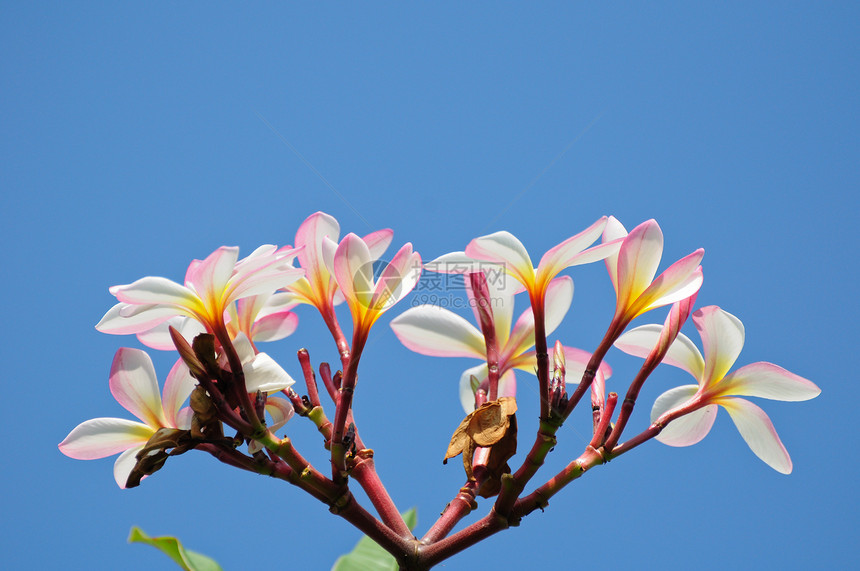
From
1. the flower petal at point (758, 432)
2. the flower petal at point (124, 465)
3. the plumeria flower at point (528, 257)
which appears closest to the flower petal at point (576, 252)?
the plumeria flower at point (528, 257)

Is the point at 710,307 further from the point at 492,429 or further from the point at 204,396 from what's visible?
the point at 204,396

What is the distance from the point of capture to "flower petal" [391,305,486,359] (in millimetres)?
704

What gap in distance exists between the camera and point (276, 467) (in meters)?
0.58

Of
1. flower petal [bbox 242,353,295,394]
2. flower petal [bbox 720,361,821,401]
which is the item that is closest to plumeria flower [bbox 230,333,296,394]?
flower petal [bbox 242,353,295,394]

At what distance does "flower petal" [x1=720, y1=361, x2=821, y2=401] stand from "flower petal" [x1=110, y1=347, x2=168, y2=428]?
0.55m

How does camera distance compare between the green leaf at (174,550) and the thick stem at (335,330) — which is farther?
the thick stem at (335,330)

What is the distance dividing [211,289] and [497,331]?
1.02ft

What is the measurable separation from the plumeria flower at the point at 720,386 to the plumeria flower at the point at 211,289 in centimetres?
35

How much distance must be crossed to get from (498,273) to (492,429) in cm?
16

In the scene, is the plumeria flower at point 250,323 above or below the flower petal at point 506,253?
above

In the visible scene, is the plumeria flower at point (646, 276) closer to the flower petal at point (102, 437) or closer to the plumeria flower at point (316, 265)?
the plumeria flower at point (316, 265)

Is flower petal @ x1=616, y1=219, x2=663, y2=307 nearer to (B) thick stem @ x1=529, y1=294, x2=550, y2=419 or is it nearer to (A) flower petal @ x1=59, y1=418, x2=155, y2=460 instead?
(B) thick stem @ x1=529, y1=294, x2=550, y2=419

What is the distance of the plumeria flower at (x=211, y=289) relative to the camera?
577 millimetres

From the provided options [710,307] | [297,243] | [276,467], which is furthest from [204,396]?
[710,307]
